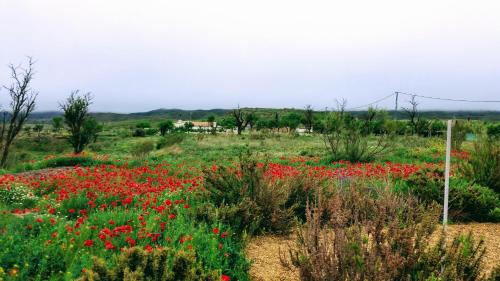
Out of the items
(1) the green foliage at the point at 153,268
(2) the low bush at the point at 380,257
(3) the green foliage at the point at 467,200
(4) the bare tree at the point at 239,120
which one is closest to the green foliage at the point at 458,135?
(3) the green foliage at the point at 467,200

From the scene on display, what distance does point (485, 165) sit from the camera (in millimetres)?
8164

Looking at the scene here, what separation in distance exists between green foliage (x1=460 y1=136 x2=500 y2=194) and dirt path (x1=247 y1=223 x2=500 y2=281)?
1840 millimetres

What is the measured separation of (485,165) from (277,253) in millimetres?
5653

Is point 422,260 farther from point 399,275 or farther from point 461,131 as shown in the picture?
point 461,131

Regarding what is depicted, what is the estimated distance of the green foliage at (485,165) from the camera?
7.96 meters

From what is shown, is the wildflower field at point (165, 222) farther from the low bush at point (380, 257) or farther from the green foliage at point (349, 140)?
the green foliage at point (349, 140)

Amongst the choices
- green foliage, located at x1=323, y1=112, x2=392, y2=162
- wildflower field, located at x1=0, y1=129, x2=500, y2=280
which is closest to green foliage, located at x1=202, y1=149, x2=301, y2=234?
wildflower field, located at x1=0, y1=129, x2=500, y2=280

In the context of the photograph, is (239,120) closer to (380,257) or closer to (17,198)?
(17,198)

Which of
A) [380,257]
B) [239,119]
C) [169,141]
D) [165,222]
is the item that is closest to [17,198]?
[165,222]

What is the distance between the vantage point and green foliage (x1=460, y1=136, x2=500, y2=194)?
26.1 ft

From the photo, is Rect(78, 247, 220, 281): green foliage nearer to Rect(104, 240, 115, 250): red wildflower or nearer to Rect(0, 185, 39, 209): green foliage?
Rect(104, 240, 115, 250): red wildflower

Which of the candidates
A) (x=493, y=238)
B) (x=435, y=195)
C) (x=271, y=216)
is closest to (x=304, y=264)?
(x=271, y=216)

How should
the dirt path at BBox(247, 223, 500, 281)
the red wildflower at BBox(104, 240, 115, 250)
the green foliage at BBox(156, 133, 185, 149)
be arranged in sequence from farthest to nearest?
the green foliage at BBox(156, 133, 185, 149), the dirt path at BBox(247, 223, 500, 281), the red wildflower at BBox(104, 240, 115, 250)

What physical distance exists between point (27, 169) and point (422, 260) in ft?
44.2
